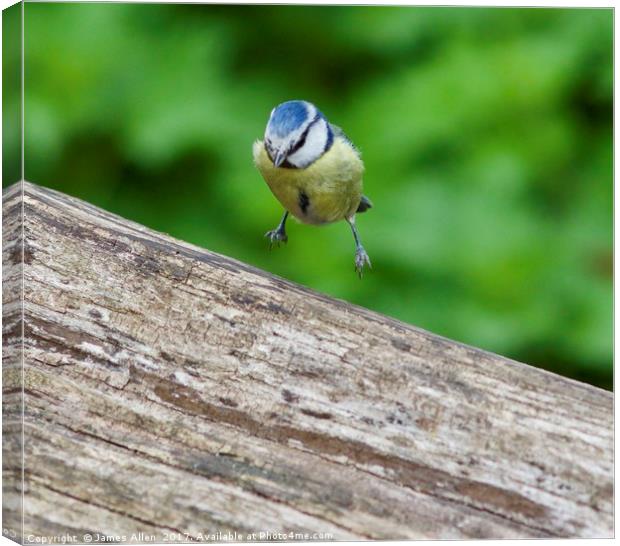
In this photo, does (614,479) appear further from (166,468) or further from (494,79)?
(494,79)

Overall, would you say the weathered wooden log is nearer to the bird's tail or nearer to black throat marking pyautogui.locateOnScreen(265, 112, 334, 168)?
black throat marking pyautogui.locateOnScreen(265, 112, 334, 168)

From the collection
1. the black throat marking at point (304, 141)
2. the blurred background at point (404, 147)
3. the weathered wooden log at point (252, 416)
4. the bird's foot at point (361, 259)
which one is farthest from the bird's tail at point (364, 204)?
the weathered wooden log at point (252, 416)

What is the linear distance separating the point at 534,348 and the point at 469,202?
0.40 metres

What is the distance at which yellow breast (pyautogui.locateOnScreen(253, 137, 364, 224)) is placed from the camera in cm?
228

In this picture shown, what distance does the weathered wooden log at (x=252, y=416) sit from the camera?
1.81 meters

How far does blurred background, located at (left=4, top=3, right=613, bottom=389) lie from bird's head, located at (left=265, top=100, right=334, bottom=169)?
0.39 feet

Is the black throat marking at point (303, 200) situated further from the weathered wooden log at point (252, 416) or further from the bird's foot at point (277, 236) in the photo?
the weathered wooden log at point (252, 416)

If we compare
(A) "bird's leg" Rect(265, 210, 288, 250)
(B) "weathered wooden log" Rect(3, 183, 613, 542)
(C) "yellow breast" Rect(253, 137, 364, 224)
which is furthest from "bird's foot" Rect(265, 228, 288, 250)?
(B) "weathered wooden log" Rect(3, 183, 613, 542)

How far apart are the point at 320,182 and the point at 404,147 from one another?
1.14 ft

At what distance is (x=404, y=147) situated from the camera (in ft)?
8.37

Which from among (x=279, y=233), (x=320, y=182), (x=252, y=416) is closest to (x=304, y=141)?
(x=320, y=182)

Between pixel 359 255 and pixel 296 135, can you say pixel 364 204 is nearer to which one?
pixel 359 255

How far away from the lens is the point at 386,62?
2.58 m

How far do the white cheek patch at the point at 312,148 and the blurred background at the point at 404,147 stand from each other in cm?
12
